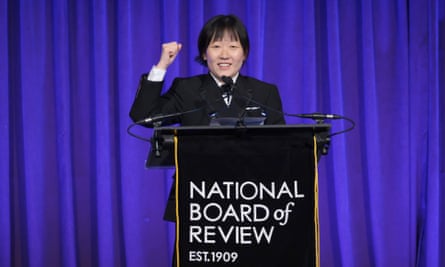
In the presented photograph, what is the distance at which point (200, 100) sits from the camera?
1.96 m

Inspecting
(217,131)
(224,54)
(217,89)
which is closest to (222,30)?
(224,54)

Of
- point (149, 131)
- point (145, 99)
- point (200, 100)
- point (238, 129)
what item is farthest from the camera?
point (149, 131)

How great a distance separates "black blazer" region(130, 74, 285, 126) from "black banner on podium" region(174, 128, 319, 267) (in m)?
0.34

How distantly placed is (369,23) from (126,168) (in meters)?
1.56

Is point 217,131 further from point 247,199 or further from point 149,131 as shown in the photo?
point 149,131

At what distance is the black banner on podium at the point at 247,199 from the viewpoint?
60.1 inches

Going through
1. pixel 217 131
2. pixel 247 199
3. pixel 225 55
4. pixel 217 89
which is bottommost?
pixel 247 199

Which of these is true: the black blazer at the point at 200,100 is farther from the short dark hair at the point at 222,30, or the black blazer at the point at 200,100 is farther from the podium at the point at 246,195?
the podium at the point at 246,195

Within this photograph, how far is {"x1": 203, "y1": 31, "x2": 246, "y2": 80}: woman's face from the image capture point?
195 centimetres

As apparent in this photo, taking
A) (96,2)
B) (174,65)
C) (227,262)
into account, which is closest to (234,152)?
(227,262)

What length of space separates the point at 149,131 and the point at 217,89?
44.3 inches

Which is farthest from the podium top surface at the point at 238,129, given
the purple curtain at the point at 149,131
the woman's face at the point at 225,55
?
the purple curtain at the point at 149,131

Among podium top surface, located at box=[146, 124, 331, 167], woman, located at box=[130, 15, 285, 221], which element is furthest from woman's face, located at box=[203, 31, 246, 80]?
podium top surface, located at box=[146, 124, 331, 167]

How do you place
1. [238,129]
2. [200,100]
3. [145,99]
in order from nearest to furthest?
[238,129] < [145,99] < [200,100]
